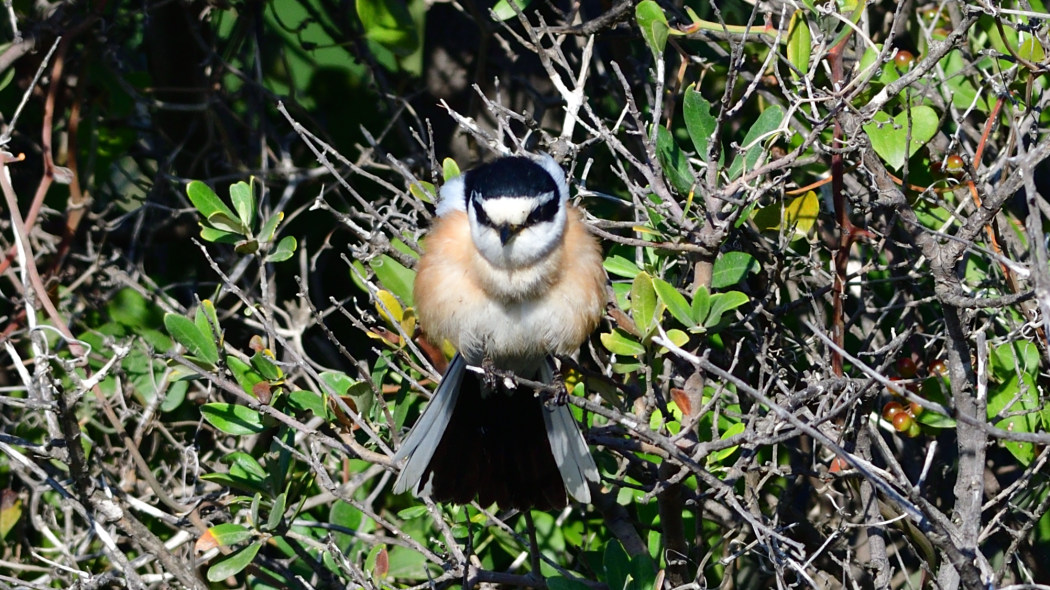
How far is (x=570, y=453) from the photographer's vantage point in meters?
2.73

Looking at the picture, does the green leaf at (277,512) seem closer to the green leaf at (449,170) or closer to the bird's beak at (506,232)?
the bird's beak at (506,232)

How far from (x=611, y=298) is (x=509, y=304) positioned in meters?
0.28

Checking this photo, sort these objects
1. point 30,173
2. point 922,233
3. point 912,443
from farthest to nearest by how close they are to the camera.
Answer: point 30,173 < point 912,443 < point 922,233

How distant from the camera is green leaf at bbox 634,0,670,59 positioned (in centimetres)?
252

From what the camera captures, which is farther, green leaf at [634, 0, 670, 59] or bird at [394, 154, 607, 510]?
bird at [394, 154, 607, 510]

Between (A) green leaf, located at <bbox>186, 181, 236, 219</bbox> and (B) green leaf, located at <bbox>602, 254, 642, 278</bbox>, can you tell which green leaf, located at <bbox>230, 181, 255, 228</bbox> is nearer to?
(A) green leaf, located at <bbox>186, 181, 236, 219</bbox>

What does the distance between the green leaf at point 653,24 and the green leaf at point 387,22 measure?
0.98 meters

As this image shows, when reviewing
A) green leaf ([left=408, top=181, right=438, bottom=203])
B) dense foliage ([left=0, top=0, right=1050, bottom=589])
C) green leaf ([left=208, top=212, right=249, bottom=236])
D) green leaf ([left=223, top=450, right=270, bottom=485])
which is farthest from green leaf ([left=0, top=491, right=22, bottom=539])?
green leaf ([left=408, top=181, right=438, bottom=203])

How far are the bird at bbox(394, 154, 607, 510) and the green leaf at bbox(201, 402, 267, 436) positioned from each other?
45cm

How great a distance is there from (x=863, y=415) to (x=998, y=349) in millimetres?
437

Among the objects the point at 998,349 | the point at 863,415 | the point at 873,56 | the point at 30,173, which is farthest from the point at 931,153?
the point at 30,173

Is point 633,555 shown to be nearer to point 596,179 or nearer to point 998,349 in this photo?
point 998,349

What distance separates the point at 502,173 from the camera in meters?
2.71

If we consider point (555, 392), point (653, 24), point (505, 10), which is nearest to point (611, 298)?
point (555, 392)
